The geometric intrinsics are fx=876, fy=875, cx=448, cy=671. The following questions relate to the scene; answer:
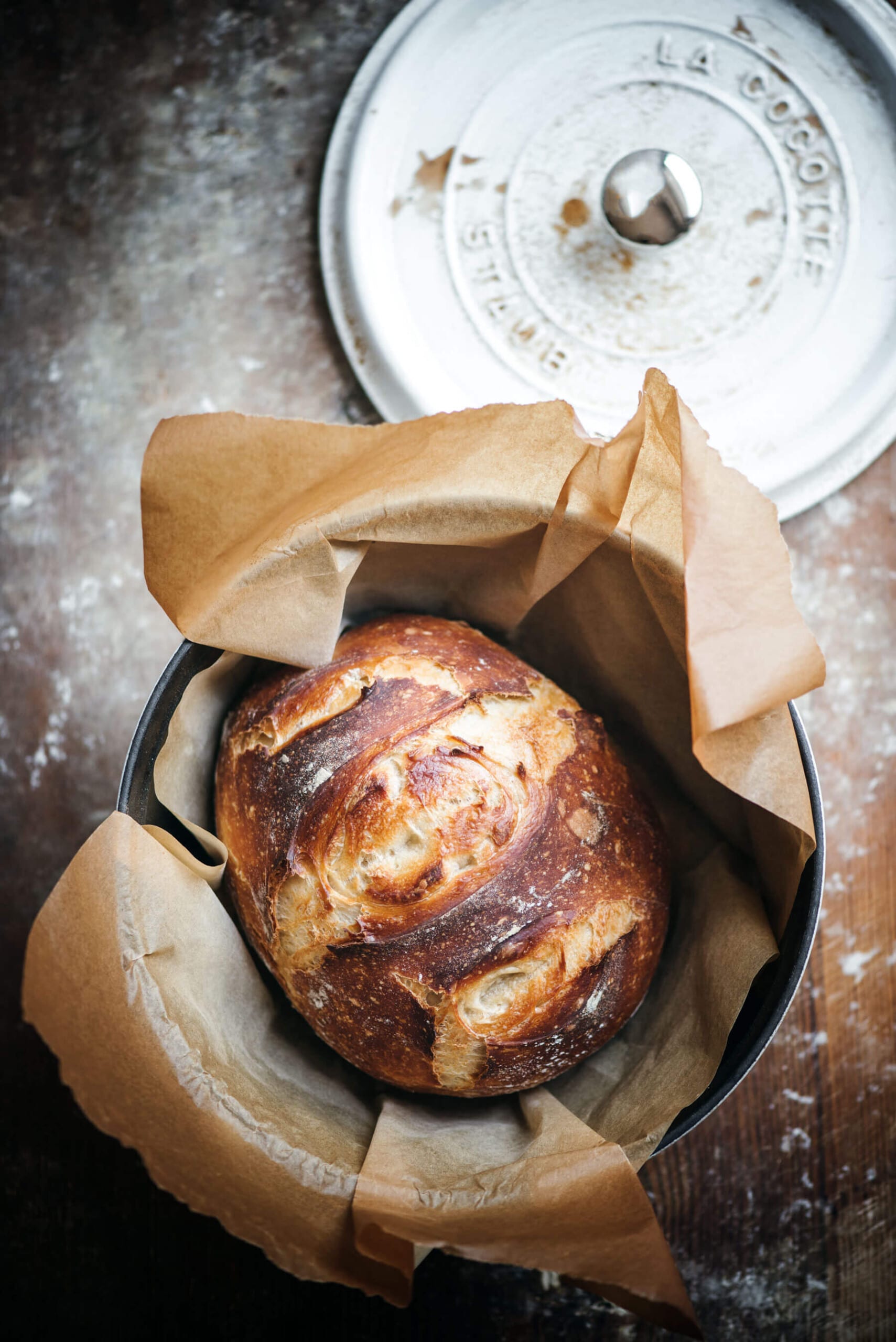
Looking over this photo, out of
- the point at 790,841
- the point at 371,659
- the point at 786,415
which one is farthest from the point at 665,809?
the point at 786,415

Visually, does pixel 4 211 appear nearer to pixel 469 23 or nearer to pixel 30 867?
pixel 469 23

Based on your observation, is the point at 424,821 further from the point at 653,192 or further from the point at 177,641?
the point at 653,192

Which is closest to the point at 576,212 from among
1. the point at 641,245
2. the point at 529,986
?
the point at 641,245

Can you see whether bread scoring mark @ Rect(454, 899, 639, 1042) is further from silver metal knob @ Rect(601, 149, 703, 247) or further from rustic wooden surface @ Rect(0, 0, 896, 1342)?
silver metal knob @ Rect(601, 149, 703, 247)

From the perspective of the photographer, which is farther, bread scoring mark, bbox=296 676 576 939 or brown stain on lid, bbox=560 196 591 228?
brown stain on lid, bbox=560 196 591 228

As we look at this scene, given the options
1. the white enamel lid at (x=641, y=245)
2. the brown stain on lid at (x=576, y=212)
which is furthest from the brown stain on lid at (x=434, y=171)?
the brown stain on lid at (x=576, y=212)

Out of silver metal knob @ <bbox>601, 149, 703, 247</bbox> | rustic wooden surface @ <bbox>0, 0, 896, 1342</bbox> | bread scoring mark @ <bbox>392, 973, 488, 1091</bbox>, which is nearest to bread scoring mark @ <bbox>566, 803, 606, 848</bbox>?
bread scoring mark @ <bbox>392, 973, 488, 1091</bbox>
